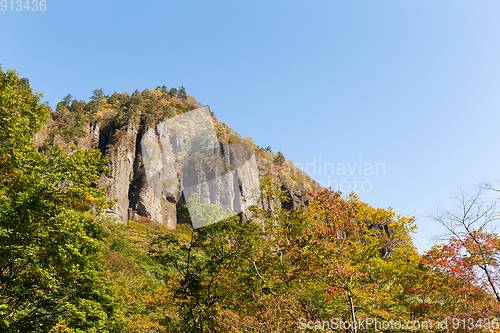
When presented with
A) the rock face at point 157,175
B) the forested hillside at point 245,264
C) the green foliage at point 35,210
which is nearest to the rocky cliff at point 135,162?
the rock face at point 157,175

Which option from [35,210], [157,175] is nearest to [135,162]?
[157,175]

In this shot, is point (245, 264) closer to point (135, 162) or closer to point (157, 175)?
point (157, 175)

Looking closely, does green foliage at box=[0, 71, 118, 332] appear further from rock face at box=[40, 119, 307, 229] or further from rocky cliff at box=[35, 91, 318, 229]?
rock face at box=[40, 119, 307, 229]

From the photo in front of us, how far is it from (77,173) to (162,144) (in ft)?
166

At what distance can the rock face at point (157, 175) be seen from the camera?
156 feet

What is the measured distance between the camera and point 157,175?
5266 centimetres

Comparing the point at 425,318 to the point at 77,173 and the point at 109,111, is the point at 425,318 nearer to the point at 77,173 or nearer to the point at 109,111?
the point at 77,173

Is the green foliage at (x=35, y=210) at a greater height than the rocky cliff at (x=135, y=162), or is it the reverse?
the rocky cliff at (x=135, y=162)

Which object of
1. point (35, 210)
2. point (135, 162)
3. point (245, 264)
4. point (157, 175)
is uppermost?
point (135, 162)

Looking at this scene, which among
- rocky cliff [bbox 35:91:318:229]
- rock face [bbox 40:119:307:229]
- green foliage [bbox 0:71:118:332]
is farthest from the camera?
rock face [bbox 40:119:307:229]

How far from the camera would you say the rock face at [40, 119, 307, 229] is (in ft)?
156

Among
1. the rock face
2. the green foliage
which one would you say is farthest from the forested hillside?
the rock face

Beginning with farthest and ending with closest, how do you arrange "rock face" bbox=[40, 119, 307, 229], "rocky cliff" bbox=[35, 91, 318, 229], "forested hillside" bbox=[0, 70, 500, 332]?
1. "rock face" bbox=[40, 119, 307, 229]
2. "rocky cliff" bbox=[35, 91, 318, 229]
3. "forested hillside" bbox=[0, 70, 500, 332]

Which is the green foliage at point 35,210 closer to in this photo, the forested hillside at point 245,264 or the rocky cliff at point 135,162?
the forested hillside at point 245,264
